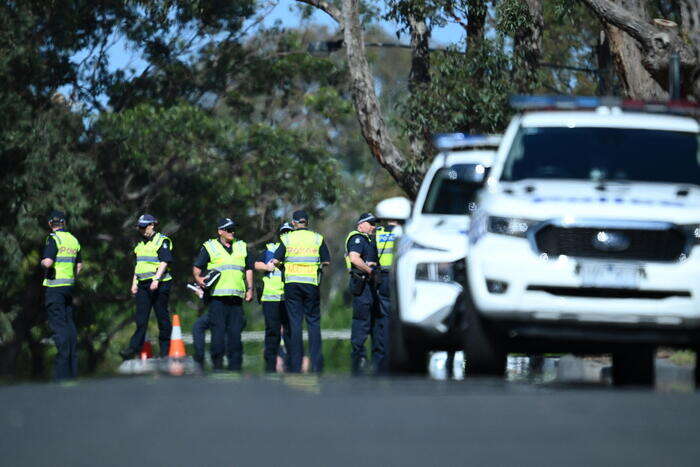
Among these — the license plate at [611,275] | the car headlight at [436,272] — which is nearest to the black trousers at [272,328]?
the car headlight at [436,272]

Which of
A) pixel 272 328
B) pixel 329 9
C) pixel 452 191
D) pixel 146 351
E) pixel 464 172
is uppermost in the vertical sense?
pixel 329 9

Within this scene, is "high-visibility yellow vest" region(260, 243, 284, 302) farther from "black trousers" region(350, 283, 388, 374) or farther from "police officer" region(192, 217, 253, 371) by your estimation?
"black trousers" region(350, 283, 388, 374)

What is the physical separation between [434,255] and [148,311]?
850 centimetres

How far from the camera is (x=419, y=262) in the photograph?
411 inches

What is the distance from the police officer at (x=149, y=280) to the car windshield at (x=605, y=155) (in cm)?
869

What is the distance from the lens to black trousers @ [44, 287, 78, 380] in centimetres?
1678

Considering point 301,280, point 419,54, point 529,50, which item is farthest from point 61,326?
point 529,50

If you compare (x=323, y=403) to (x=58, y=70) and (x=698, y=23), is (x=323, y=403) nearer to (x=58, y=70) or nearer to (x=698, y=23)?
(x=698, y=23)

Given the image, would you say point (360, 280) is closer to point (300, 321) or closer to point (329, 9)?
point (300, 321)

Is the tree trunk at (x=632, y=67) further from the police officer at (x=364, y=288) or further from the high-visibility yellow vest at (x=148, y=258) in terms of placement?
the high-visibility yellow vest at (x=148, y=258)

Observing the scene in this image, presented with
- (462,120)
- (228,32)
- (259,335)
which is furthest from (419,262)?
(259,335)

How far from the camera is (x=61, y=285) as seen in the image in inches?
662

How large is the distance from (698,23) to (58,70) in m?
18.4

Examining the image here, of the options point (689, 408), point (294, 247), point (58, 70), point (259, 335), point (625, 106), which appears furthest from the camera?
point (259, 335)
